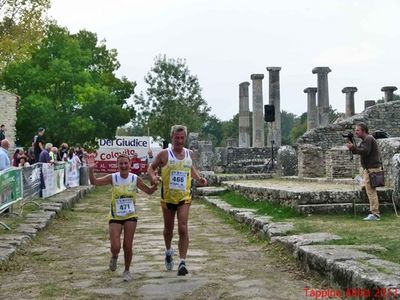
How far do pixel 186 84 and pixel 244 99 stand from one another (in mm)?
6329

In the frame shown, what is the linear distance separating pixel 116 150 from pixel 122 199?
1230 inches

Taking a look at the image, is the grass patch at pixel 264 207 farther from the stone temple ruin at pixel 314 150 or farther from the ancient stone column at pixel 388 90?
the ancient stone column at pixel 388 90

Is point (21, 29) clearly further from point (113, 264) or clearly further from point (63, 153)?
point (113, 264)

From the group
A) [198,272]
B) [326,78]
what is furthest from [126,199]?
[326,78]

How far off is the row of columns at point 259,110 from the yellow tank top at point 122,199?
92.6ft

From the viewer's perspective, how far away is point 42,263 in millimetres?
7520

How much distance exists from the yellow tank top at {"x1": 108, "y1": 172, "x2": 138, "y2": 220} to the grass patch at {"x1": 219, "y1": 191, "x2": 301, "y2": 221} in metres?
4.22

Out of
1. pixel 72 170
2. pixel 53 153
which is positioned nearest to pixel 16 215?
pixel 53 153

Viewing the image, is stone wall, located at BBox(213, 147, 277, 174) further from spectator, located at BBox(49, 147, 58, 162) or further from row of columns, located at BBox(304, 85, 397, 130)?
spectator, located at BBox(49, 147, 58, 162)

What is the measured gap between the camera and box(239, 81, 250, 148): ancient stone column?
3875 cm

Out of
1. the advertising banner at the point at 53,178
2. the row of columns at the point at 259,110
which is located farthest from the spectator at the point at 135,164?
the advertising banner at the point at 53,178

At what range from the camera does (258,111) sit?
3734 cm

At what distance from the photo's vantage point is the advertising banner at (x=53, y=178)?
15391 millimetres

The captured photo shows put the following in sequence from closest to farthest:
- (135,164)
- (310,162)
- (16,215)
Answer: (16,215) → (310,162) → (135,164)
